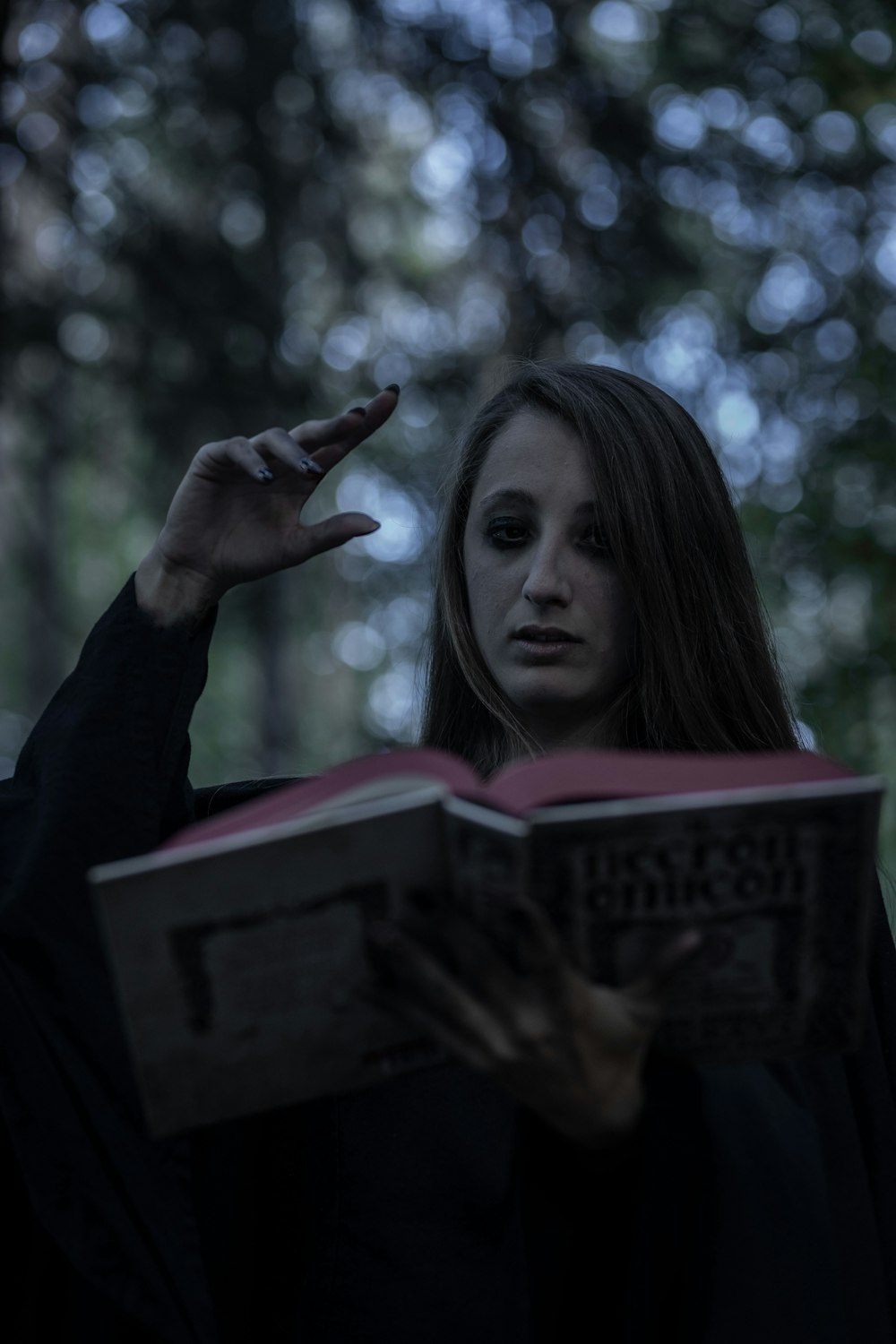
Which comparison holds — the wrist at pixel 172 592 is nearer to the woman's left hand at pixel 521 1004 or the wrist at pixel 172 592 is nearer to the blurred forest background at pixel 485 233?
the woman's left hand at pixel 521 1004

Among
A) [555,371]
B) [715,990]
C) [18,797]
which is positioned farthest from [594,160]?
[715,990]

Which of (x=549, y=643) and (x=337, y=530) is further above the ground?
(x=337, y=530)

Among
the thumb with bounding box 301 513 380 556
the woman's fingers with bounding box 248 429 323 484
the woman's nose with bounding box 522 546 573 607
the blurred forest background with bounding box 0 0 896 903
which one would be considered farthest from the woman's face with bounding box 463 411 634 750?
the blurred forest background with bounding box 0 0 896 903

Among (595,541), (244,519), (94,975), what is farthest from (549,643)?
(94,975)

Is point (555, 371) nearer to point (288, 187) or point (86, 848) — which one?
point (86, 848)

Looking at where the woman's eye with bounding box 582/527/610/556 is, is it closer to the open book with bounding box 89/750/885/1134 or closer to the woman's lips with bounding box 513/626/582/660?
the woman's lips with bounding box 513/626/582/660

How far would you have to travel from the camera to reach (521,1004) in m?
1.33

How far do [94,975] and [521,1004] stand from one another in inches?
33.3

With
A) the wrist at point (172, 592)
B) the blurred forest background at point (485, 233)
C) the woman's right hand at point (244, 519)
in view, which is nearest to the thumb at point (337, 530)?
the woman's right hand at point (244, 519)

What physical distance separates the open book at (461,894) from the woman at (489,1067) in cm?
6

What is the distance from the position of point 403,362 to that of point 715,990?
544 cm

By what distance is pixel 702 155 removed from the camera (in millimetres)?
5379

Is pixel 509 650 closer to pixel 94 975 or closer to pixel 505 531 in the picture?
pixel 505 531

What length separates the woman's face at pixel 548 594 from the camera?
228 cm
